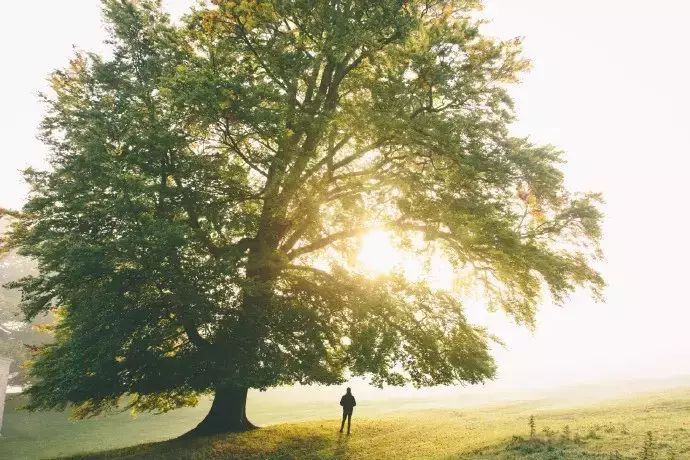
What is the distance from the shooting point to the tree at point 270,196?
1331 cm

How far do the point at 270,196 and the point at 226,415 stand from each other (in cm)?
962

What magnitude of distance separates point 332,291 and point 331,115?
642 cm

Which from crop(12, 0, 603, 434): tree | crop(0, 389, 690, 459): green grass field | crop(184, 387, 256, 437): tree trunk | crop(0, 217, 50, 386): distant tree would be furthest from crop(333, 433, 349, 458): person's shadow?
crop(0, 217, 50, 386): distant tree

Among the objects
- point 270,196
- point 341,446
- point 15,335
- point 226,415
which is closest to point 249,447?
point 226,415

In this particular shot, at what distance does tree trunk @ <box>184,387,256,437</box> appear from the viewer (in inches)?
749

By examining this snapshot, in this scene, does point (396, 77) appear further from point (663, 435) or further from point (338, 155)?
point (663, 435)

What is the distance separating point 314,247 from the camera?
64.8 feet

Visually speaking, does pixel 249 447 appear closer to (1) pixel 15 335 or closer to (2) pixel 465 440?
(2) pixel 465 440

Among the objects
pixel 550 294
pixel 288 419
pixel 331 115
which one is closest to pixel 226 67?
pixel 331 115

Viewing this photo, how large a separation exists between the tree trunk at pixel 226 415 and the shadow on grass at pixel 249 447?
0.78 m

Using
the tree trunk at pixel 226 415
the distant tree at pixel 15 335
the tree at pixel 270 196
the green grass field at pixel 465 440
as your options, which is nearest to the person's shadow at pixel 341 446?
the green grass field at pixel 465 440

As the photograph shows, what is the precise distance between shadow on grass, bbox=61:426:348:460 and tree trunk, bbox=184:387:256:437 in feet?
2.56

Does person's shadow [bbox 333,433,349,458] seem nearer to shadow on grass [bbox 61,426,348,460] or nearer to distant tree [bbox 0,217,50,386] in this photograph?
shadow on grass [bbox 61,426,348,460]

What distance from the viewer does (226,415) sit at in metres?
19.2
